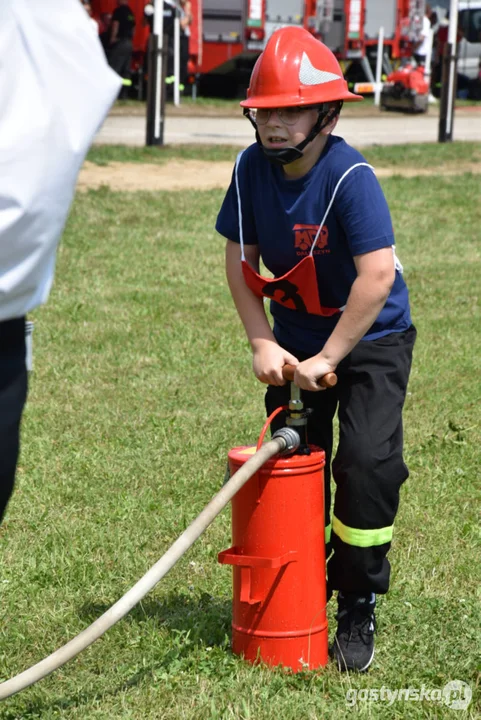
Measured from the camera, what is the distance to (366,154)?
47.6 feet

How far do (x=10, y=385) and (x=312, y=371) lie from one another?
45.0 inches

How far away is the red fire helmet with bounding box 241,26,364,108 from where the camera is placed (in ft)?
9.96

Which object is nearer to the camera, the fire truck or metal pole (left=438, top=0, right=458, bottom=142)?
metal pole (left=438, top=0, right=458, bottom=142)

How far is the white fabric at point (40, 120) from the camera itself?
74.7 inches

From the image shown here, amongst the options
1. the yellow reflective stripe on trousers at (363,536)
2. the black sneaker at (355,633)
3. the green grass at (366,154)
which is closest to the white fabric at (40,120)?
the yellow reflective stripe on trousers at (363,536)

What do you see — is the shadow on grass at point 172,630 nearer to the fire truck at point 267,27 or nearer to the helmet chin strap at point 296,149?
the helmet chin strap at point 296,149

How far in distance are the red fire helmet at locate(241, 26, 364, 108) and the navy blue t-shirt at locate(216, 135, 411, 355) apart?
0.17 meters

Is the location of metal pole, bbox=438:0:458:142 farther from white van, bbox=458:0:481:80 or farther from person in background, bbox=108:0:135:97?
white van, bbox=458:0:481:80

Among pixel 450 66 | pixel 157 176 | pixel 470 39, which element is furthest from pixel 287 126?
pixel 470 39

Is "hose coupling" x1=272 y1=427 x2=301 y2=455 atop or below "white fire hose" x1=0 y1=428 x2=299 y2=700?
atop

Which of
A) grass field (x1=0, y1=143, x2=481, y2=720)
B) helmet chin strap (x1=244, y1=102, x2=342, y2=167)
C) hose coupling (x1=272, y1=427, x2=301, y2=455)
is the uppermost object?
helmet chin strap (x1=244, y1=102, x2=342, y2=167)

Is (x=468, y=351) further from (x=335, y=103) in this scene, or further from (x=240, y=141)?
(x=240, y=141)

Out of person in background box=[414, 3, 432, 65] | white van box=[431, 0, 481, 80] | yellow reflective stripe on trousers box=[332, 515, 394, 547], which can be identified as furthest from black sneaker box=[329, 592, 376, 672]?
white van box=[431, 0, 481, 80]

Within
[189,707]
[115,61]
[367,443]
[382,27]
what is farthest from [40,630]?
[382,27]
